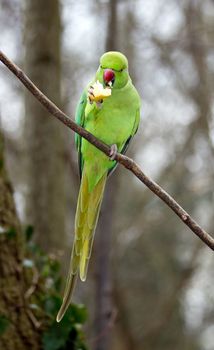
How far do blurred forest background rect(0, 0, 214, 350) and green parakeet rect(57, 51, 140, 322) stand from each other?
38.4 inches

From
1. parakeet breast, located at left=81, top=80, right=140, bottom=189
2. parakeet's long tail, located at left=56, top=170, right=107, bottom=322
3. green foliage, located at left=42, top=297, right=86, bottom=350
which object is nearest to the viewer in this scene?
parakeet's long tail, located at left=56, top=170, right=107, bottom=322

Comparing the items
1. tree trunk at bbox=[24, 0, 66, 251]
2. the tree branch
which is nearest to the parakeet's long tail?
the tree branch

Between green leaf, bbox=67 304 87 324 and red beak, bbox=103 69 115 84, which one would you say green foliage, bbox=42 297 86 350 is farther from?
red beak, bbox=103 69 115 84

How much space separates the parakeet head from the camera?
1.74 metres

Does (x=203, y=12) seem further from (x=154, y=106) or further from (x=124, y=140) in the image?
(x=124, y=140)

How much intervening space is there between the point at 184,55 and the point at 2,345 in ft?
11.5

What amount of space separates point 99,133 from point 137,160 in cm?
372

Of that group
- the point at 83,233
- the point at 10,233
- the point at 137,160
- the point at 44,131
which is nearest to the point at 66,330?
the point at 10,233

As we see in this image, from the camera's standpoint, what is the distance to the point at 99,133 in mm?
1956

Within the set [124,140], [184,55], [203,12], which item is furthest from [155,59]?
[124,140]

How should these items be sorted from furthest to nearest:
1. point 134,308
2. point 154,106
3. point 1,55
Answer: point 134,308 < point 154,106 < point 1,55

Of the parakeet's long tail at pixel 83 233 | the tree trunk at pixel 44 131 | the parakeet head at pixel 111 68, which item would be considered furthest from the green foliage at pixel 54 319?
the parakeet head at pixel 111 68

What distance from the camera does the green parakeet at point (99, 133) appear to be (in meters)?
1.77

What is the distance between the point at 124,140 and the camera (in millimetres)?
2018
